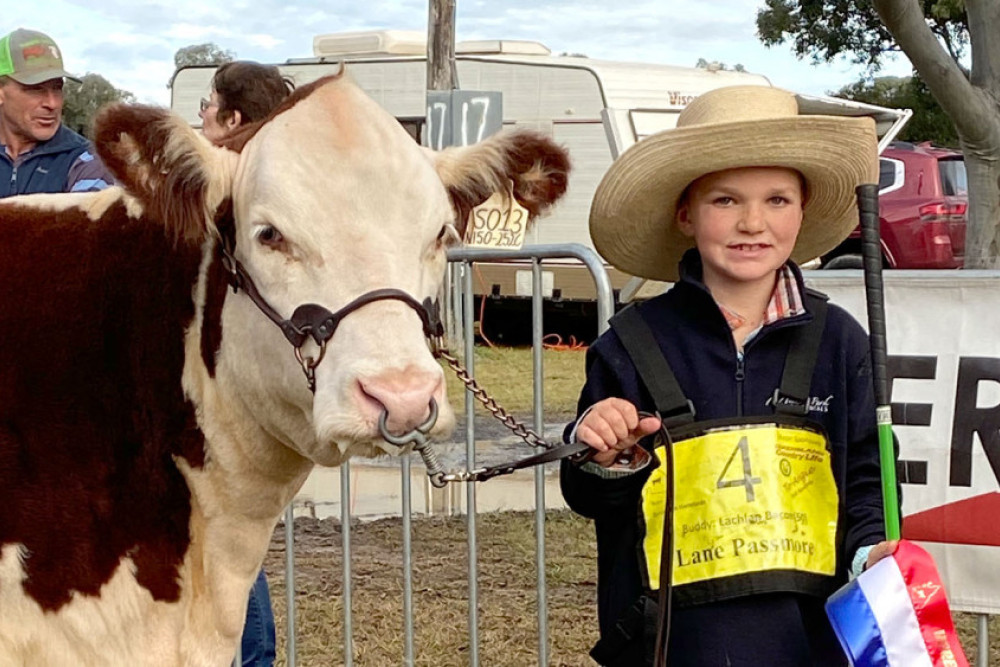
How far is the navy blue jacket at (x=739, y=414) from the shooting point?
2.64 metres

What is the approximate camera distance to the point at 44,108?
4.26m

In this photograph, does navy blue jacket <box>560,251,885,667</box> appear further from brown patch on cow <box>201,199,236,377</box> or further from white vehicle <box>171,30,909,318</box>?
white vehicle <box>171,30,909,318</box>

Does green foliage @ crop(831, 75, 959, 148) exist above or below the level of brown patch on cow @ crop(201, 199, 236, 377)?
above

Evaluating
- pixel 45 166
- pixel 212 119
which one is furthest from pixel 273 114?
pixel 45 166

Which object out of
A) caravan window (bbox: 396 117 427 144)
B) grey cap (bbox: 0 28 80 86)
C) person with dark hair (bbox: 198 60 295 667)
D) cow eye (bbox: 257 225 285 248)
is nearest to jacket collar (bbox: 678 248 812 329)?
cow eye (bbox: 257 225 285 248)

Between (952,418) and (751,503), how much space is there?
4.79ft

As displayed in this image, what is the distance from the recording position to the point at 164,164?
2703 millimetres

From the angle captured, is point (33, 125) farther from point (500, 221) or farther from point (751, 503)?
point (751, 503)

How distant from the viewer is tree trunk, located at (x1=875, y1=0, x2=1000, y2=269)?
250 inches

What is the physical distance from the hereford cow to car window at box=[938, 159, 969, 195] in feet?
42.0

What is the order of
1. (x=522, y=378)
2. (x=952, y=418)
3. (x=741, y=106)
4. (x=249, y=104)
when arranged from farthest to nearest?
(x=522, y=378) → (x=249, y=104) → (x=952, y=418) → (x=741, y=106)

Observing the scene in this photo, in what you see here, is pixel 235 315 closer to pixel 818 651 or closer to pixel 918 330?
pixel 818 651

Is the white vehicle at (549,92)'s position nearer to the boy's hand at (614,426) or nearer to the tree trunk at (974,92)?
the tree trunk at (974,92)

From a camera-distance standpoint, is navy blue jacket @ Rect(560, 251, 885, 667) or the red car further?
the red car
